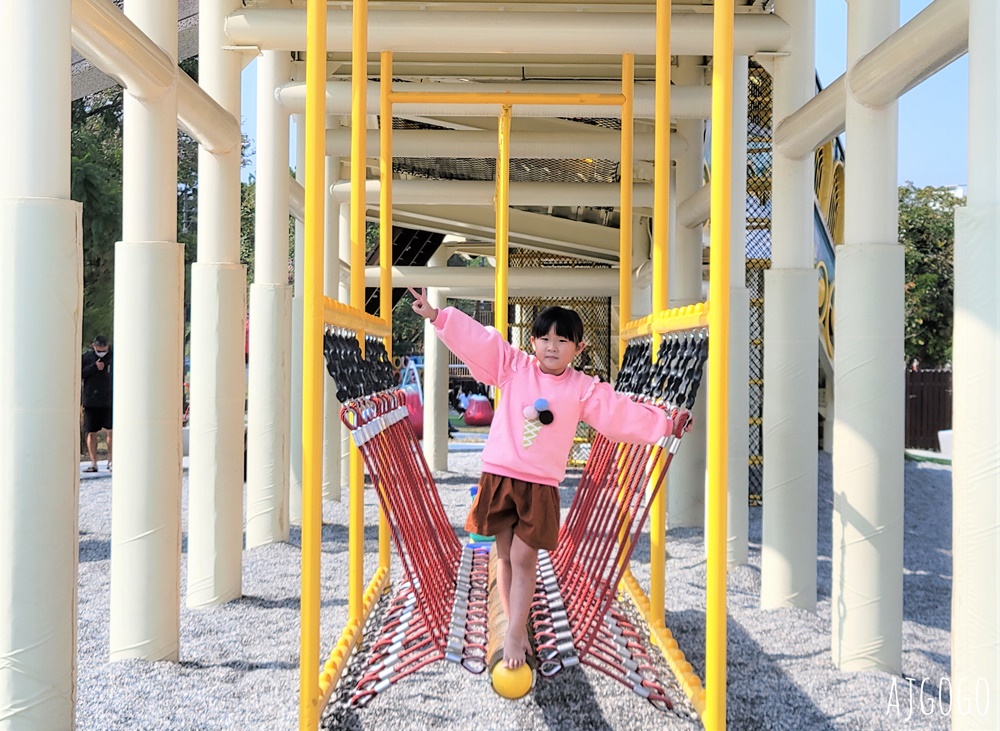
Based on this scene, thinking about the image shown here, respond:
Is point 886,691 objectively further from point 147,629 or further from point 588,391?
point 147,629

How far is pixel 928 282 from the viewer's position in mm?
28688

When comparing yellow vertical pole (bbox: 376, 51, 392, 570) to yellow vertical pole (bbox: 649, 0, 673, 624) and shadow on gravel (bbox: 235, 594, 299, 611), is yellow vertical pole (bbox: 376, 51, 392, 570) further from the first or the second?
yellow vertical pole (bbox: 649, 0, 673, 624)

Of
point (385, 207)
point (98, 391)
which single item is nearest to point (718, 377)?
point (385, 207)

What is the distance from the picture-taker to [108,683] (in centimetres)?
431

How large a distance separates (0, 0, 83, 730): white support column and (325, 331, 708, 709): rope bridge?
2.92ft

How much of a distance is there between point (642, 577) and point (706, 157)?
5797 millimetres

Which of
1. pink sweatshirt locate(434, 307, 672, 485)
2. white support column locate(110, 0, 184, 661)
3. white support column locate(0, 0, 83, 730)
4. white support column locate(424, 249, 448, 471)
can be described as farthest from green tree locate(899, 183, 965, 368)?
white support column locate(0, 0, 83, 730)

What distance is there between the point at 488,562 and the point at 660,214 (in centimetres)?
169

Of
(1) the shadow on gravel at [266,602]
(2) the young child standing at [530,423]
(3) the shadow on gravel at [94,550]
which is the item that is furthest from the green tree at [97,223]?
(2) the young child standing at [530,423]

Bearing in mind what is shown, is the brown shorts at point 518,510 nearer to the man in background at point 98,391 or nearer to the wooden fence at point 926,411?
the man in background at point 98,391

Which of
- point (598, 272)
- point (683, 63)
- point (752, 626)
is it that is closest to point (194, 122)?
point (752, 626)

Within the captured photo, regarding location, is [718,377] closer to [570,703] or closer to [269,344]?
[570,703]

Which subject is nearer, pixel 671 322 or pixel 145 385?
pixel 671 322

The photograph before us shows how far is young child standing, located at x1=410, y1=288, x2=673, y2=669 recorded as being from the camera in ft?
11.8
